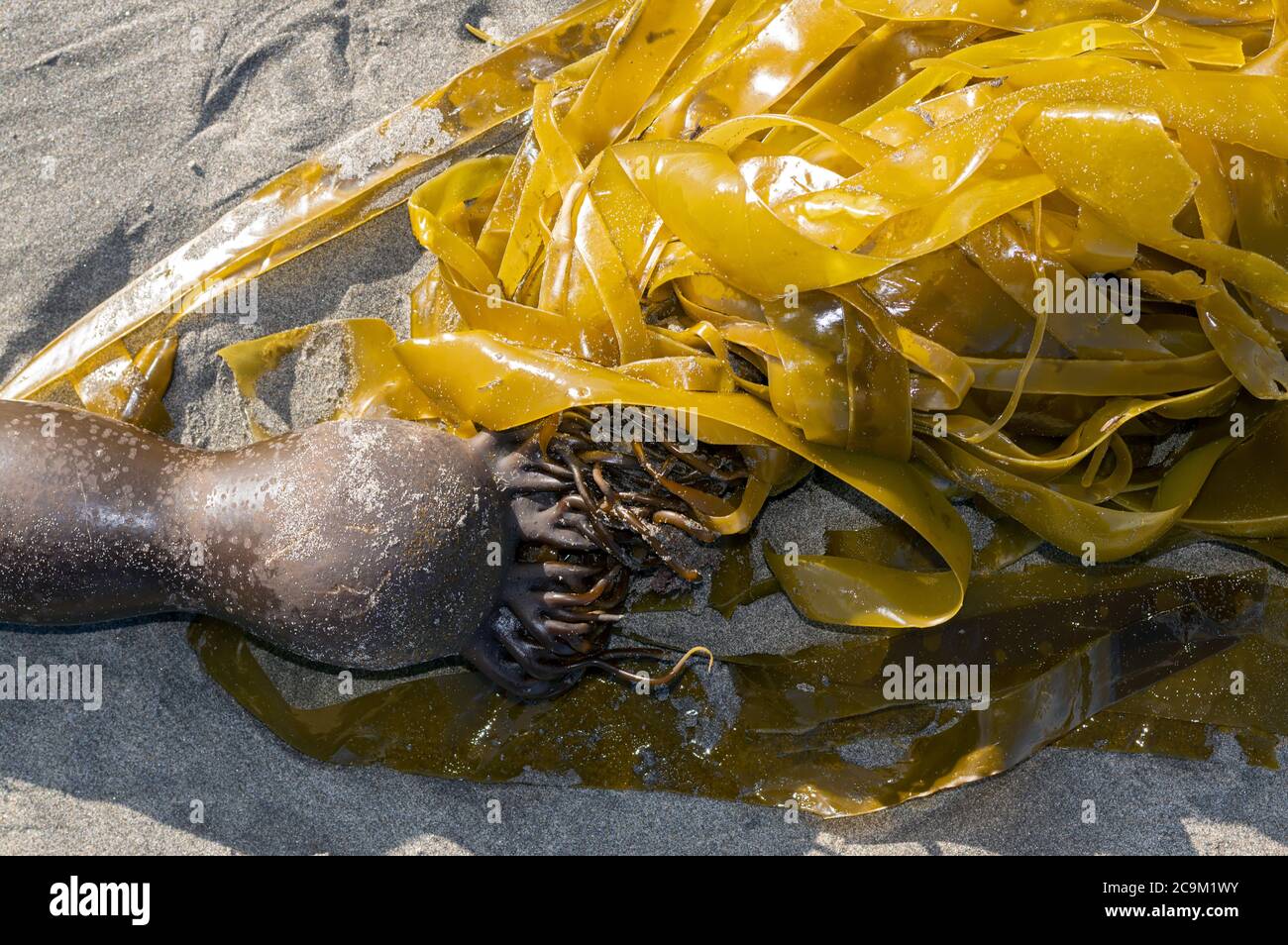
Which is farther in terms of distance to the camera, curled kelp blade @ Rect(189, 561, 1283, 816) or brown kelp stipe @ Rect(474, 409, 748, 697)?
curled kelp blade @ Rect(189, 561, 1283, 816)

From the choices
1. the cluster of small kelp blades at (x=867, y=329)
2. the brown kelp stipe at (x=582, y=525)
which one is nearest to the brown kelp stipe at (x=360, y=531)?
the brown kelp stipe at (x=582, y=525)

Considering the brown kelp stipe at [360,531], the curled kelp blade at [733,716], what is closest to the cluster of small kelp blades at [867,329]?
the curled kelp blade at [733,716]

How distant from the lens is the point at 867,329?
2.12 meters

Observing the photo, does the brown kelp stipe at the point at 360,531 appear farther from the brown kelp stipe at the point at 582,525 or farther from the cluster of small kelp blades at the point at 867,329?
the cluster of small kelp blades at the point at 867,329

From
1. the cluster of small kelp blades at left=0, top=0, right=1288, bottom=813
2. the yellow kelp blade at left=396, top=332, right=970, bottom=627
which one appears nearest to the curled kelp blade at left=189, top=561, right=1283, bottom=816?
the cluster of small kelp blades at left=0, top=0, right=1288, bottom=813

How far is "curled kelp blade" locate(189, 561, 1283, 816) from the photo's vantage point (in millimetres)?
2465

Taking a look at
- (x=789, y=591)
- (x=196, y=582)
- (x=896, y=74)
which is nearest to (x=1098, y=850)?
(x=789, y=591)

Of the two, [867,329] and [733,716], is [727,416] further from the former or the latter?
[733,716]

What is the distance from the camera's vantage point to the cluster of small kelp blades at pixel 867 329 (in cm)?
205

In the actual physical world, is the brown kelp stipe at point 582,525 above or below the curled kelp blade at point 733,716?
above

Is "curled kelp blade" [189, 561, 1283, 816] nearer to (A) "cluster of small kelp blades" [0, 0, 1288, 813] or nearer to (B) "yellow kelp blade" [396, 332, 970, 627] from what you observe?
(A) "cluster of small kelp blades" [0, 0, 1288, 813]

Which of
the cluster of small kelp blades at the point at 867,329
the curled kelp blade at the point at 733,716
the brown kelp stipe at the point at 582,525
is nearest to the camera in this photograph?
the cluster of small kelp blades at the point at 867,329

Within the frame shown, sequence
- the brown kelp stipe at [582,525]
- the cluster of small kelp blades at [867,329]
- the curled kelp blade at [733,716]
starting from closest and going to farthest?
the cluster of small kelp blades at [867,329]
the brown kelp stipe at [582,525]
the curled kelp blade at [733,716]

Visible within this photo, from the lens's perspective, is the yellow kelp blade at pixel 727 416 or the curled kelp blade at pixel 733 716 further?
the curled kelp blade at pixel 733 716
